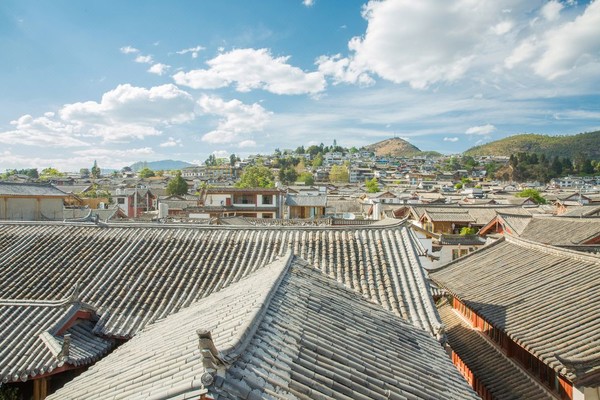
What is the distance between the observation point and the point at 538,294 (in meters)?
11.8

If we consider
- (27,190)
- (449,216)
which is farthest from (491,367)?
(27,190)

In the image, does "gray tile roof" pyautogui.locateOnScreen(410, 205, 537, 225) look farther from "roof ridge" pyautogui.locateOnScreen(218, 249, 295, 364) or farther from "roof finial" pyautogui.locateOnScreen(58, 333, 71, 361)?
"roof finial" pyautogui.locateOnScreen(58, 333, 71, 361)

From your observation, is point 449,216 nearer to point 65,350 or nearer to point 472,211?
point 472,211

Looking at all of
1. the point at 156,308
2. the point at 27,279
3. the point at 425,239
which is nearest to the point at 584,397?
the point at 156,308

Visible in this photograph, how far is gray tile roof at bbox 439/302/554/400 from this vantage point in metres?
10.4

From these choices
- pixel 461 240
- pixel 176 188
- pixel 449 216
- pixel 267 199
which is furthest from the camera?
pixel 176 188

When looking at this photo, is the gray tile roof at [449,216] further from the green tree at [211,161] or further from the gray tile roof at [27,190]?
the green tree at [211,161]

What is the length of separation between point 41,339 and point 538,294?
1184 cm

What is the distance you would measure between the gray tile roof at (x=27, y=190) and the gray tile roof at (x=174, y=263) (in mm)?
24536

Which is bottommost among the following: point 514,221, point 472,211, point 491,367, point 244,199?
point 491,367

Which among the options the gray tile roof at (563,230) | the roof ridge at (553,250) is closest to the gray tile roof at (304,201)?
the gray tile roof at (563,230)

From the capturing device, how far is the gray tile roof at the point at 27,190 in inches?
1368

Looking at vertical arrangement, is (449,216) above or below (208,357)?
below

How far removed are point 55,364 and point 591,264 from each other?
13158 millimetres
